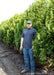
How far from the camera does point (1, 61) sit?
7266 mm

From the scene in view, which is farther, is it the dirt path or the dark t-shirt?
the dirt path

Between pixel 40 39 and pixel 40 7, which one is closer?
pixel 40 39

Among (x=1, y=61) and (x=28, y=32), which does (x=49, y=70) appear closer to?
(x=28, y=32)

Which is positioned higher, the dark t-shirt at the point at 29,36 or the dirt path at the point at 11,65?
the dark t-shirt at the point at 29,36

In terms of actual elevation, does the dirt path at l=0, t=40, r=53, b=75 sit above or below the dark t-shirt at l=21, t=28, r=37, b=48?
below

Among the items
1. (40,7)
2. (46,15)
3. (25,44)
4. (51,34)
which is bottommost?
(25,44)

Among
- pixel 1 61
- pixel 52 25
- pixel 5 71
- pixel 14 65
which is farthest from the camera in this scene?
pixel 1 61

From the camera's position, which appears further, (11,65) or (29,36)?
(11,65)

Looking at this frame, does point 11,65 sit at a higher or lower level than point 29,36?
lower

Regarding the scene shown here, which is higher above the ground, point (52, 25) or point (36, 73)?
point (52, 25)

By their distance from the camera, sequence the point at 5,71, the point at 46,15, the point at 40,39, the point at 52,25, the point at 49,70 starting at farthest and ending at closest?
the point at 5,71 → the point at 49,70 → the point at 46,15 → the point at 40,39 → the point at 52,25

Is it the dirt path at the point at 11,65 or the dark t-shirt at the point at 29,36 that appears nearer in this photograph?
the dark t-shirt at the point at 29,36

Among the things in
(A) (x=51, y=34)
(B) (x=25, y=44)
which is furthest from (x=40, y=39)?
(B) (x=25, y=44)

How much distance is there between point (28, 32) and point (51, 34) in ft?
3.57
